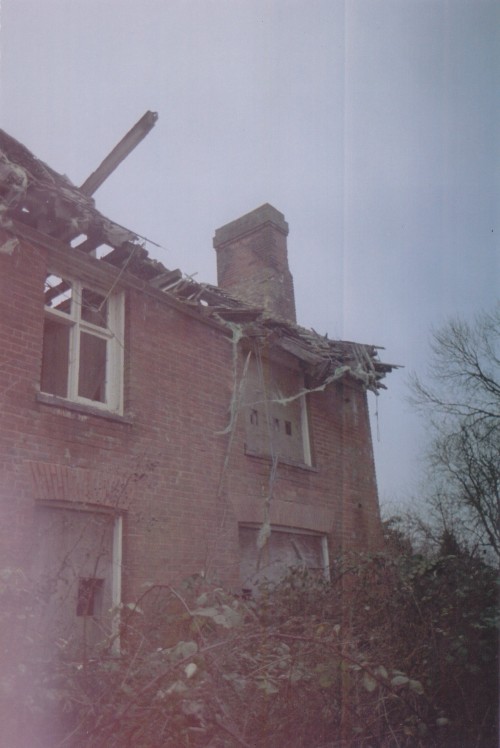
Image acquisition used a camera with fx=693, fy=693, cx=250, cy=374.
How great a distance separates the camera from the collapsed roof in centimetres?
→ 759

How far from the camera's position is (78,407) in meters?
7.88

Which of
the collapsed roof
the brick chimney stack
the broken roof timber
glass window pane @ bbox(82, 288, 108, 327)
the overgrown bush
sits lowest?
the overgrown bush

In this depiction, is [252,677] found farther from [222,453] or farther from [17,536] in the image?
[222,453]

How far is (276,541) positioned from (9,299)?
556 cm

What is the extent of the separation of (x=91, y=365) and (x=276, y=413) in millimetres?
3739

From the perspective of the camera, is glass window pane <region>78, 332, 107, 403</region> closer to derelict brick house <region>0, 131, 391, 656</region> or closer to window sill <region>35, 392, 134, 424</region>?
derelict brick house <region>0, 131, 391, 656</region>

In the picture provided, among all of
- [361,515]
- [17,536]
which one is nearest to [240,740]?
[17,536]

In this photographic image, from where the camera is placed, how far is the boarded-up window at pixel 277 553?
397 inches

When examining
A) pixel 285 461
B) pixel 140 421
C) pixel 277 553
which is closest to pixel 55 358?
pixel 140 421

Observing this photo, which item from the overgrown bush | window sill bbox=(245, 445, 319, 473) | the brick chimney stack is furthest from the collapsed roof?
the overgrown bush

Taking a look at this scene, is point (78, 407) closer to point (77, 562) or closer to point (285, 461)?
point (77, 562)

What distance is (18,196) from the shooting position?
7.26 m

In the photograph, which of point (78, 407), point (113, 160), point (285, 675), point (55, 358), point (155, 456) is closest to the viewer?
point (285, 675)

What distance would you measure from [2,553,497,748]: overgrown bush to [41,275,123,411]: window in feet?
8.56
